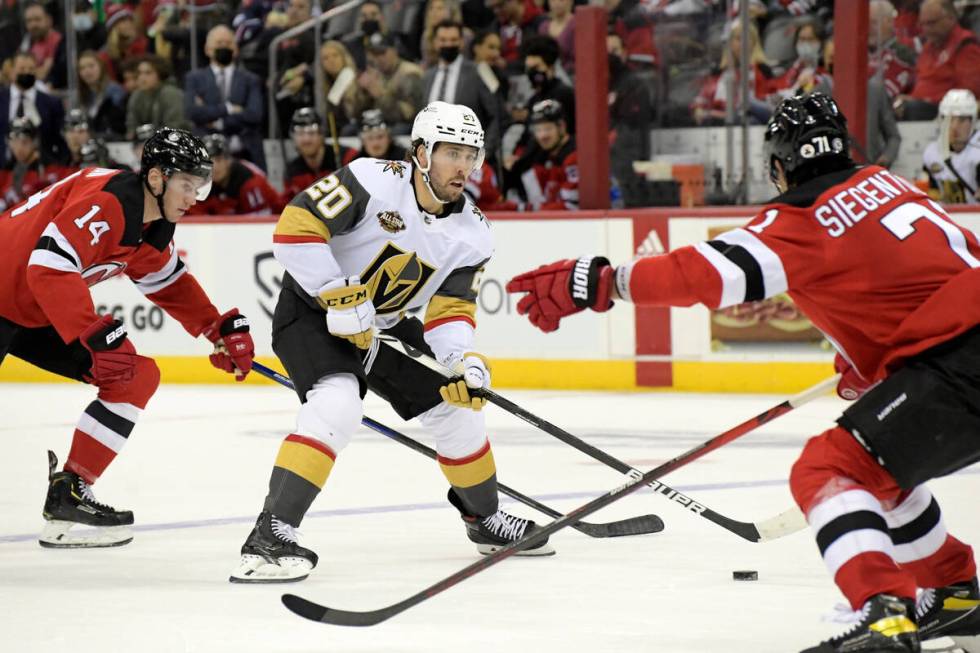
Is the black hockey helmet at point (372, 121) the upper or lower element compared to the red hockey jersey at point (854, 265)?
lower

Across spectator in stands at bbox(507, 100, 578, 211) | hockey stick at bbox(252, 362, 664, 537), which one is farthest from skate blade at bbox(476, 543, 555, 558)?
spectator in stands at bbox(507, 100, 578, 211)

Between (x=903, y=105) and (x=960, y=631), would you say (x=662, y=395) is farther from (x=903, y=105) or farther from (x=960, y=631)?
(x=960, y=631)

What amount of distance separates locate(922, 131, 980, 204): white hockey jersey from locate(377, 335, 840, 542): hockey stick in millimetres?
3898

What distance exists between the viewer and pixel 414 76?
29.9ft

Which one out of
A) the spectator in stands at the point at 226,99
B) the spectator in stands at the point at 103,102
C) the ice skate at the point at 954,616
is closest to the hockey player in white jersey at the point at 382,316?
the ice skate at the point at 954,616

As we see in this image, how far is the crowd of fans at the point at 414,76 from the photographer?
307 inches

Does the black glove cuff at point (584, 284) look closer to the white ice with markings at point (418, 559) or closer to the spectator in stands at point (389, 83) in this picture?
the white ice with markings at point (418, 559)

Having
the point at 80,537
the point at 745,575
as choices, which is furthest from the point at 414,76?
the point at 745,575

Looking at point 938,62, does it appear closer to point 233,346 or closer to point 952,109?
point 952,109

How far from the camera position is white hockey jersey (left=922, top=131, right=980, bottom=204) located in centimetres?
746

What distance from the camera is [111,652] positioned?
3084mm

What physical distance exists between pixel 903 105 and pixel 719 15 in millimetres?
1062

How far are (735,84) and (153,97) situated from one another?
13.4ft

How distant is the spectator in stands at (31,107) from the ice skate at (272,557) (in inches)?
273
